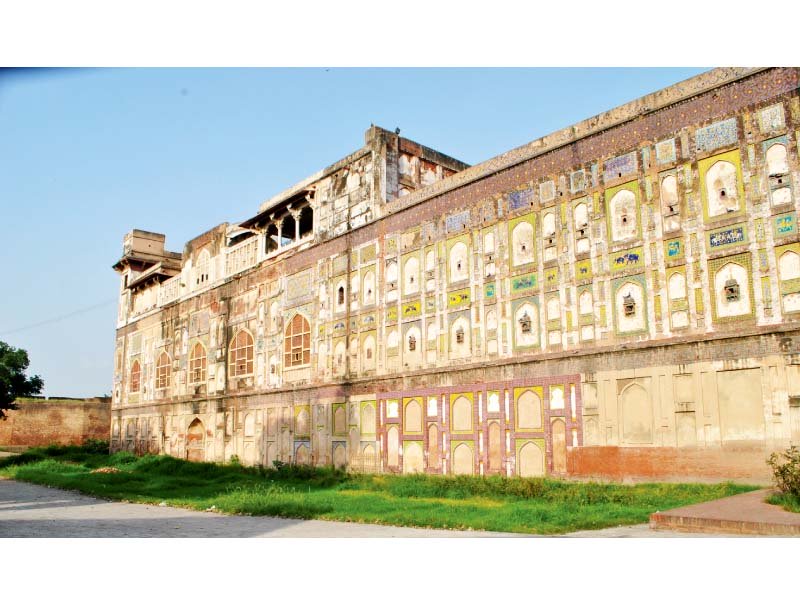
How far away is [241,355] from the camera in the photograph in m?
26.2

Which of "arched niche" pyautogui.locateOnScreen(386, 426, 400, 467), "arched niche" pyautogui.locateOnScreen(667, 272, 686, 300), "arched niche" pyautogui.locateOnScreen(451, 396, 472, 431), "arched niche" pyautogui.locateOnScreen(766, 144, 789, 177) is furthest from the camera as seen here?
"arched niche" pyautogui.locateOnScreen(386, 426, 400, 467)

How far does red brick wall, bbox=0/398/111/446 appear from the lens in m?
43.4

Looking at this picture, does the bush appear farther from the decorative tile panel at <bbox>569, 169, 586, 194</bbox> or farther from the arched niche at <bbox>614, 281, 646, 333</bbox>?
the decorative tile panel at <bbox>569, 169, 586, 194</bbox>

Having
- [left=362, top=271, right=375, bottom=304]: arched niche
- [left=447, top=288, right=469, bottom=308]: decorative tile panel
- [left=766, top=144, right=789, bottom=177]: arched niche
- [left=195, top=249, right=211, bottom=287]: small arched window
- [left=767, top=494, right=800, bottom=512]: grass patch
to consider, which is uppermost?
[left=195, top=249, right=211, bottom=287]: small arched window

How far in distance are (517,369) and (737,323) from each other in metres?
4.78

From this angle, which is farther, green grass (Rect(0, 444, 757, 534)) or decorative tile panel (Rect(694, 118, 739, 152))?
decorative tile panel (Rect(694, 118, 739, 152))

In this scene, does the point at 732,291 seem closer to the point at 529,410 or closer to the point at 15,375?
the point at 529,410

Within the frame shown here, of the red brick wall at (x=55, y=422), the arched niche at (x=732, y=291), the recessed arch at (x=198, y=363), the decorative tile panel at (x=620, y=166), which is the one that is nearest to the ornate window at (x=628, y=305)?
the arched niche at (x=732, y=291)

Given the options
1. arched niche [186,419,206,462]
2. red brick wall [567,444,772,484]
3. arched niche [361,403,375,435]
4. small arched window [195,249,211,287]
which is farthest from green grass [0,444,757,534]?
small arched window [195,249,211,287]

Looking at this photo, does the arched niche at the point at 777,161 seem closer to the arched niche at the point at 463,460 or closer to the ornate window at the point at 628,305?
the ornate window at the point at 628,305

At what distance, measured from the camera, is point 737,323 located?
12.2 meters

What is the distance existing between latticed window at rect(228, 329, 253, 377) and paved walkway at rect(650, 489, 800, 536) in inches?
726

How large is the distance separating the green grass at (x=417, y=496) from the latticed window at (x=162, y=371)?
8.48m
